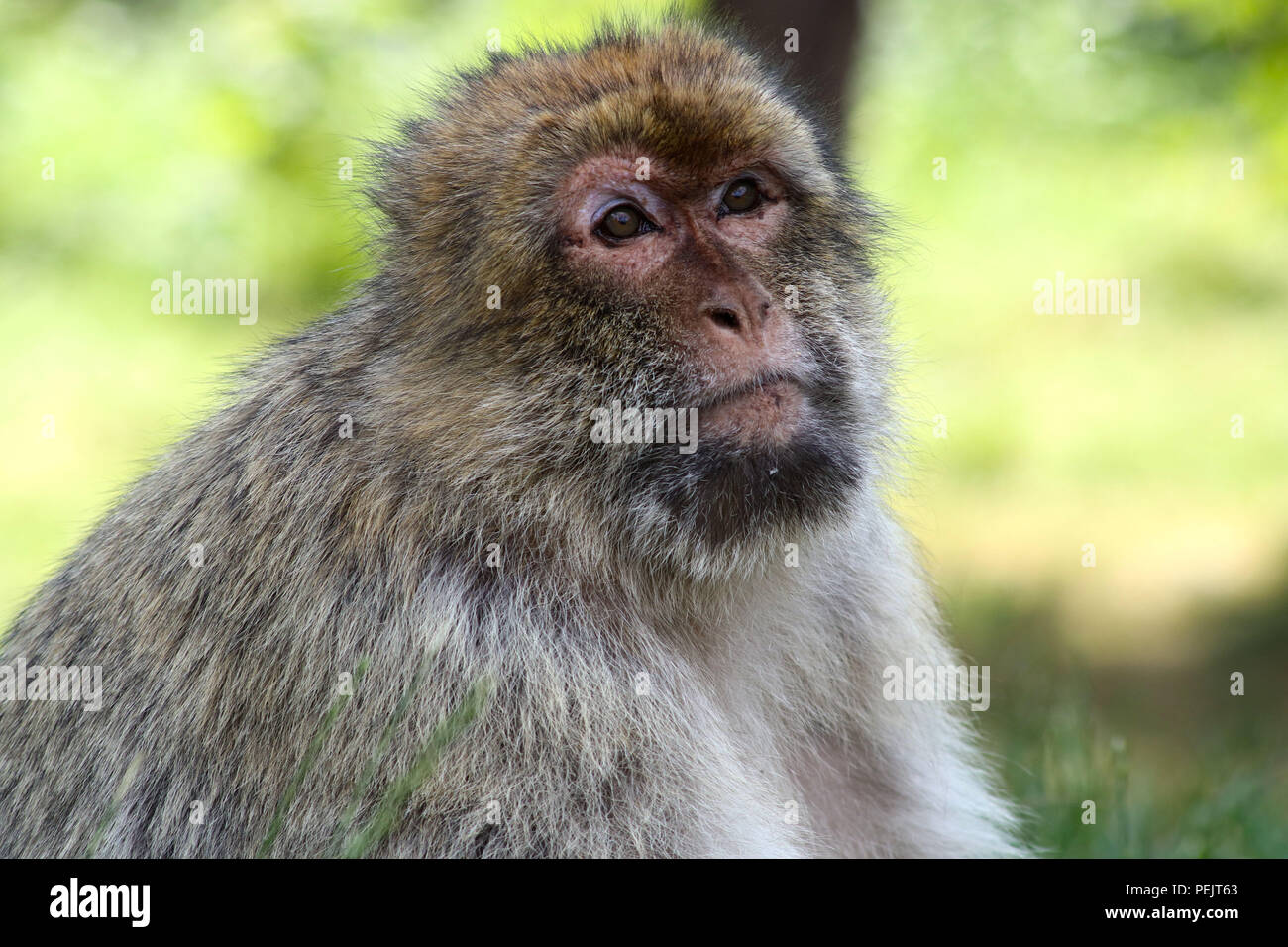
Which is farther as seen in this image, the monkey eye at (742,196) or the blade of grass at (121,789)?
the monkey eye at (742,196)

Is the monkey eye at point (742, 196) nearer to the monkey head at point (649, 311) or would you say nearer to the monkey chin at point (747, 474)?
the monkey head at point (649, 311)

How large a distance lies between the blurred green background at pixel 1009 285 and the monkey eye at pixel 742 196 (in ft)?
2.61

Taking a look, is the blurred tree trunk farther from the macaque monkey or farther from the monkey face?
the monkey face

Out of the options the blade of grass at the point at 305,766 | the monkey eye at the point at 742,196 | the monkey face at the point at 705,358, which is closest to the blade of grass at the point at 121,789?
the blade of grass at the point at 305,766

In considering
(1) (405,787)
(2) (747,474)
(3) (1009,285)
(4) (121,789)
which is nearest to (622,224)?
(2) (747,474)

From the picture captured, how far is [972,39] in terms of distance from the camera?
32.6 ft

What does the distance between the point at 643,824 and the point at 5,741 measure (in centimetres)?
204

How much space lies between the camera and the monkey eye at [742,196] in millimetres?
3877

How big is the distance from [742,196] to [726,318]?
0.51 meters

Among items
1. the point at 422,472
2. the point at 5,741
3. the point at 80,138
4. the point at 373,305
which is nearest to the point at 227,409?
the point at 373,305

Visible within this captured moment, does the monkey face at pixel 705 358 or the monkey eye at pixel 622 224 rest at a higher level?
the monkey eye at pixel 622 224

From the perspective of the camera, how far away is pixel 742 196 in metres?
3.89

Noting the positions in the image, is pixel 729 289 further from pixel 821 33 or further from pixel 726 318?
pixel 821 33
